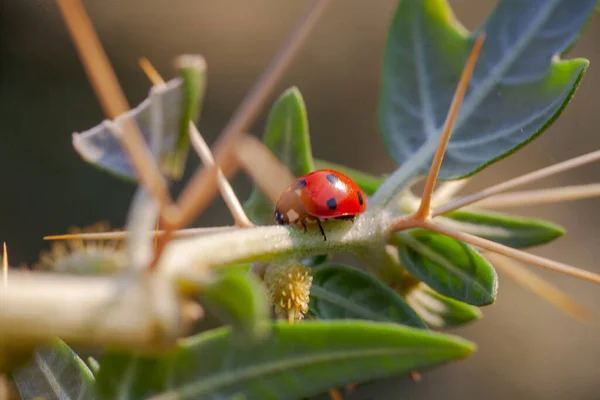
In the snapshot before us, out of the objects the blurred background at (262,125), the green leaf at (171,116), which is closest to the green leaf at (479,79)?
the green leaf at (171,116)

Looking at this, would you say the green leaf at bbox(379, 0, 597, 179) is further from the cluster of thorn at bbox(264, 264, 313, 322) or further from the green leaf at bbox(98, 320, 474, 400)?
the green leaf at bbox(98, 320, 474, 400)

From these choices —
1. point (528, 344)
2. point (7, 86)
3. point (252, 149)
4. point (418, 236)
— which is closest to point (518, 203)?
point (418, 236)

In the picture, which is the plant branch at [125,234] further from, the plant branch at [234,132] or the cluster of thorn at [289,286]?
the plant branch at [234,132]

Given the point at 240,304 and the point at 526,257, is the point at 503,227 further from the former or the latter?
the point at 240,304

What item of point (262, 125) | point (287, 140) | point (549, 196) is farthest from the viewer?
point (262, 125)

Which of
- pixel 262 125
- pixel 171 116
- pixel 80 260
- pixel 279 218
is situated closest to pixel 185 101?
pixel 171 116

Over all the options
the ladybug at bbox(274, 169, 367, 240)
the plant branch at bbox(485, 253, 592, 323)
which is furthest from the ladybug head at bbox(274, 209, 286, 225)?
the plant branch at bbox(485, 253, 592, 323)

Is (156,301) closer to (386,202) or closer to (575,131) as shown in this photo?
(386,202)
